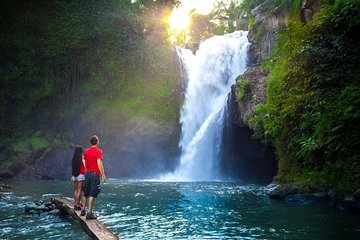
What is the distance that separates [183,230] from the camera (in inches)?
335

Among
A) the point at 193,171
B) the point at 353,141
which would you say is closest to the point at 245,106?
the point at 193,171

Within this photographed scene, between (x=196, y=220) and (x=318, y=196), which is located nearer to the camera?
Result: (x=196, y=220)

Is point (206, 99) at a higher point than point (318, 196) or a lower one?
higher

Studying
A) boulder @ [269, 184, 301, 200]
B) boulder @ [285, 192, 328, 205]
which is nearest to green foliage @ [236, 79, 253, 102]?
boulder @ [269, 184, 301, 200]

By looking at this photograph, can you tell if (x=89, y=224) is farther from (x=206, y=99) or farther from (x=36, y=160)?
(x=206, y=99)

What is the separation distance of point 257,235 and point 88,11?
2795 cm

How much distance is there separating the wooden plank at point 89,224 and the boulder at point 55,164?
15619 mm

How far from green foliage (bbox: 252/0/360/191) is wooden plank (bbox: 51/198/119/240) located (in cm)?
745

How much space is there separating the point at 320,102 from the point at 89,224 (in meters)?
9.22

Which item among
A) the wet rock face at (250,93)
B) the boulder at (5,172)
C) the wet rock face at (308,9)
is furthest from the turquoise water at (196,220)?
the wet rock face at (308,9)

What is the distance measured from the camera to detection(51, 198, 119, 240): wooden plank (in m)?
6.98

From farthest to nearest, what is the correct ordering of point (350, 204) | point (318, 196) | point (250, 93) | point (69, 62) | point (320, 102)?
point (69, 62) → point (250, 93) → point (320, 102) → point (318, 196) → point (350, 204)

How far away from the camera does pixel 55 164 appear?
2627 cm

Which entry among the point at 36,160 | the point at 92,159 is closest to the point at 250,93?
the point at 92,159
